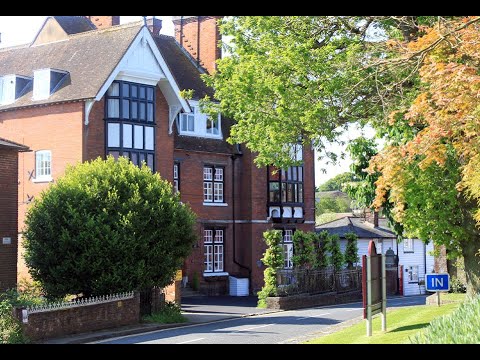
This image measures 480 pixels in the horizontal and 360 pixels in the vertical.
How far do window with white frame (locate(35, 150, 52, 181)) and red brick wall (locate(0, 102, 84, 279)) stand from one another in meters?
0.21

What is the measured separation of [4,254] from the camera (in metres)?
30.1

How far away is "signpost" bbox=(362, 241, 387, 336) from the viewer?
65.9 feet

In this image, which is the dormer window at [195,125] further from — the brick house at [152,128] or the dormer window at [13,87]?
the dormer window at [13,87]

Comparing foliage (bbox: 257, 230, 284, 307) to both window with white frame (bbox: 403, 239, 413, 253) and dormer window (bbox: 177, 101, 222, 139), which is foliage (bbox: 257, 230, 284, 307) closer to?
dormer window (bbox: 177, 101, 222, 139)

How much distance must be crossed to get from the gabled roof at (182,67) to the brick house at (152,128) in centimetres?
9

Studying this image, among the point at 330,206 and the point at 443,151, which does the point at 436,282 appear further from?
the point at 330,206

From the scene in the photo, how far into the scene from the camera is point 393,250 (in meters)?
62.2

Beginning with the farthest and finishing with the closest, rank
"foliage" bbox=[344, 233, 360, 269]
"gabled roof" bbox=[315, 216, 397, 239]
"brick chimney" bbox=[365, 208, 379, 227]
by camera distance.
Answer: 1. "brick chimney" bbox=[365, 208, 379, 227]
2. "gabled roof" bbox=[315, 216, 397, 239]
3. "foliage" bbox=[344, 233, 360, 269]

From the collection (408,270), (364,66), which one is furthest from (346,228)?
(364,66)

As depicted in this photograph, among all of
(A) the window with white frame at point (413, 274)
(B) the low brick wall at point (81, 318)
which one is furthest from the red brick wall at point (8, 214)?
(A) the window with white frame at point (413, 274)

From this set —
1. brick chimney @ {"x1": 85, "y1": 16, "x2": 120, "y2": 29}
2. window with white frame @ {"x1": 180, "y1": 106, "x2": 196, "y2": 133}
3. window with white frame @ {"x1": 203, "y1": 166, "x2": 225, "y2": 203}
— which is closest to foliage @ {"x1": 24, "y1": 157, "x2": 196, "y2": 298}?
window with white frame @ {"x1": 180, "y1": 106, "x2": 196, "y2": 133}
